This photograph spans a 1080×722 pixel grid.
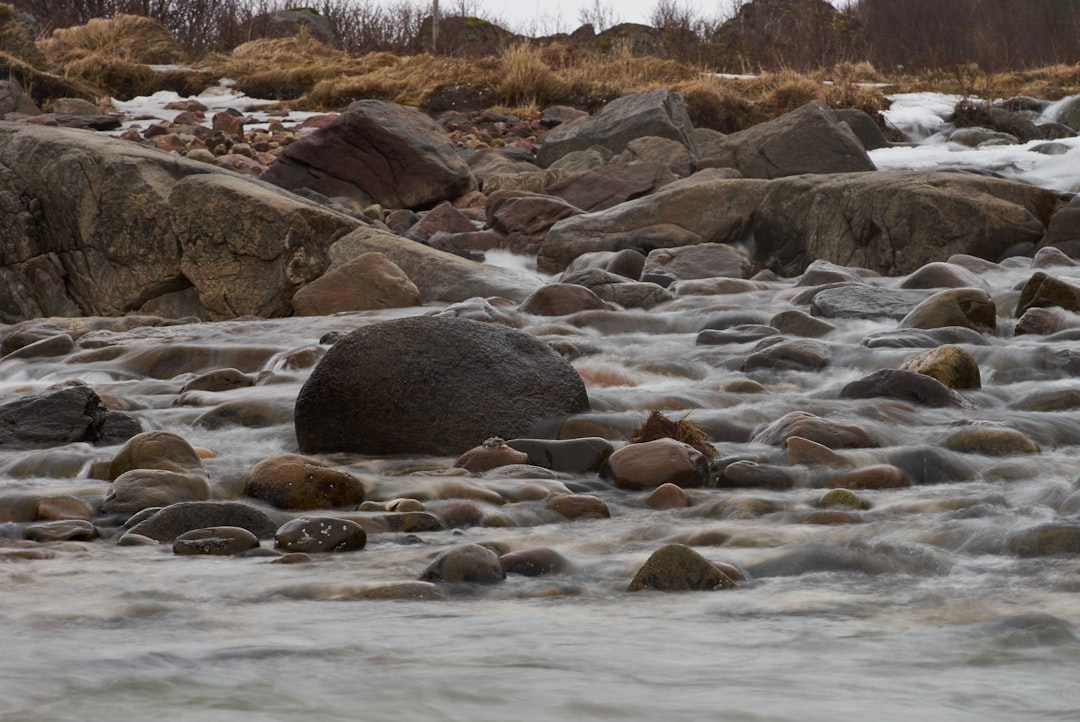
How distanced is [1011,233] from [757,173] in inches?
117

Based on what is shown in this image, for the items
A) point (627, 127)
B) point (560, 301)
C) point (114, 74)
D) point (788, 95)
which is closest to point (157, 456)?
point (560, 301)

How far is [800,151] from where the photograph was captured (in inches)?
421

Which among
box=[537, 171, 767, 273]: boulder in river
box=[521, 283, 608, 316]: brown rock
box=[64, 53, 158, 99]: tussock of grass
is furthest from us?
box=[64, 53, 158, 99]: tussock of grass

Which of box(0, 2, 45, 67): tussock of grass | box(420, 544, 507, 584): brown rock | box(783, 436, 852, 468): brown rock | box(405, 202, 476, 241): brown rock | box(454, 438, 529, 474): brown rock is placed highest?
box(0, 2, 45, 67): tussock of grass

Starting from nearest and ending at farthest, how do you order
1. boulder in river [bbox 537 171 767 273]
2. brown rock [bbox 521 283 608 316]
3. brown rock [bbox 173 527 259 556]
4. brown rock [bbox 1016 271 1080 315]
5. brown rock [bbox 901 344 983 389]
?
brown rock [bbox 173 527 259 556]
brown rock [bbox 901 344 983 389]
brown rock [bbox 1016 271 1080 315]
brown rock [bbox 521 283 608 316]
boulder in river [bbox 537 171 767 273]

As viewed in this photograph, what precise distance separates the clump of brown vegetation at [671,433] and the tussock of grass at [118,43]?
16.2 metres

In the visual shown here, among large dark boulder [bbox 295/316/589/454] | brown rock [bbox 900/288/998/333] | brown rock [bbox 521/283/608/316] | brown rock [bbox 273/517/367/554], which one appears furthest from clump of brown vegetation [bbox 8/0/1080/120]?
brown rock [bbox 273/517/367/554]

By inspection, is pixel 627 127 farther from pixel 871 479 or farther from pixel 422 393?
pixel 871 479

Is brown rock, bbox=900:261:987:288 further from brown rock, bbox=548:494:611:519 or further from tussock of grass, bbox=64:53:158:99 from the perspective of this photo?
tussock of grass, bbox=64:53:158:99

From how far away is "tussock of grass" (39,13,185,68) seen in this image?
60.1 feet

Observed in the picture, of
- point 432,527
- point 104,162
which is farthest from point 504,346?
point 104,162

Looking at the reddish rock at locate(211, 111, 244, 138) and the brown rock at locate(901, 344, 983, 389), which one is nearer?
the brown rock at locate(901, 344, 983, 389)

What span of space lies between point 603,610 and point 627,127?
1078 centimetres

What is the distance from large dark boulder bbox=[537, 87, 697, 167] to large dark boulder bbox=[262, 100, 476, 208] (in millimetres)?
1774
